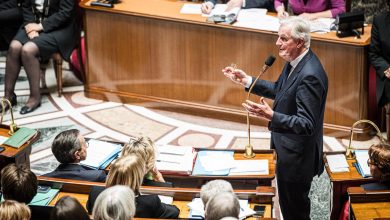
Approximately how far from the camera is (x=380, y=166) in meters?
4.60

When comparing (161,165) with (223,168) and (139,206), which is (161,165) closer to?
(223,168)

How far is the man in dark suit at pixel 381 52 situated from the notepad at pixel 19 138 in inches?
119

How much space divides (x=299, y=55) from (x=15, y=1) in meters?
4.73

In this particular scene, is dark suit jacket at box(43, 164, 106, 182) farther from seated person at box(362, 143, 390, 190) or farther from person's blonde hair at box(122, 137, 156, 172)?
seated person at box(362, 143, 390, 190)

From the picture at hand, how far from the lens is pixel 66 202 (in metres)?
3.80

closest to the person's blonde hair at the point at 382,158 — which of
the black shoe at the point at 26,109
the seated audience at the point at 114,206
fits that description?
the seated audience at the point at 114,206

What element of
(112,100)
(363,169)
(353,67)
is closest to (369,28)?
(353,67)

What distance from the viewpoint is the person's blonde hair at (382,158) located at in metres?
4.57

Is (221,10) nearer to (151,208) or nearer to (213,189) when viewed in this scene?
(151,208)

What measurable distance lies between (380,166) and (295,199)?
2.18 feet

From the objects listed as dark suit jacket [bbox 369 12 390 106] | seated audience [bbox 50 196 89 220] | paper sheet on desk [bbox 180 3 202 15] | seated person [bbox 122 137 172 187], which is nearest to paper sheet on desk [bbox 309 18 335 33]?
dark suit jacket [bbox 369 12 390 106]

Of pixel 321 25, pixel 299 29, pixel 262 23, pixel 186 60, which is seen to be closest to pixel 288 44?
pixel 299 29

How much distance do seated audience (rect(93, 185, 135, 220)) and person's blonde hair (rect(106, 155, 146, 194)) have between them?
430 mm

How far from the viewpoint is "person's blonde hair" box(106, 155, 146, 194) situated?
4.30 m
